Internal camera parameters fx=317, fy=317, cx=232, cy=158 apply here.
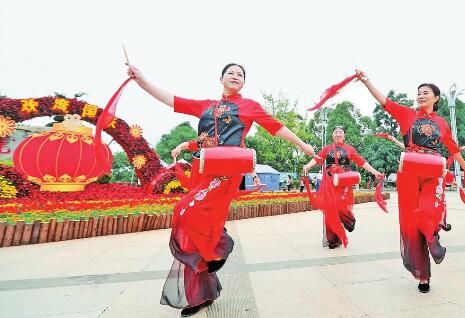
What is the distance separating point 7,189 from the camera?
348 inches

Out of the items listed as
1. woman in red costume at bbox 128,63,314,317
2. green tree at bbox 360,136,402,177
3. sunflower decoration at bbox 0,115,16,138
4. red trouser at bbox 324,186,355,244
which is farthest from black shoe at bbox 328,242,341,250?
green tree at bbox 360,136,402,177

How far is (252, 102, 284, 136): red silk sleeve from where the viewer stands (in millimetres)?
2631

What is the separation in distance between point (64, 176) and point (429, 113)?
9801 mm

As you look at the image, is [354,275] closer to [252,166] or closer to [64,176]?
[252,166]

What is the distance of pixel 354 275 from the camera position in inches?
126

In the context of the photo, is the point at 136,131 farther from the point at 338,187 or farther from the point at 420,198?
the point at 420,198

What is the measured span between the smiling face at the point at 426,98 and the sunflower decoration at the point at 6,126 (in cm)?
1045

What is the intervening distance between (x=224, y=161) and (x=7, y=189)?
29.7 feet

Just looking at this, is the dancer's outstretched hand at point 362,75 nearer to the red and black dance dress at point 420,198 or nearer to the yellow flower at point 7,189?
the red and black dance dress at point 420,198

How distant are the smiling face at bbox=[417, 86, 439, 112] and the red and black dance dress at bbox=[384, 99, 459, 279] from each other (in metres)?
0.05

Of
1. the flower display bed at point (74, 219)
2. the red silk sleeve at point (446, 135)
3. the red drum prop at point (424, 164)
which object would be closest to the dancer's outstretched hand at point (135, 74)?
the red drum prop at point (424, 164)

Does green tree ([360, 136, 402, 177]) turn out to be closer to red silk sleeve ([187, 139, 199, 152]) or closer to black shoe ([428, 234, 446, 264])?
black shoe ([428, 234, 446, 264])

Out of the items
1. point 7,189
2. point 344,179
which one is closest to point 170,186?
point 7,189

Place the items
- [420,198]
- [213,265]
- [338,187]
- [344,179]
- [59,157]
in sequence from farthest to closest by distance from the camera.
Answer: [59,157] < [338,187] < [344,179] < [420,198] < [213,265]
